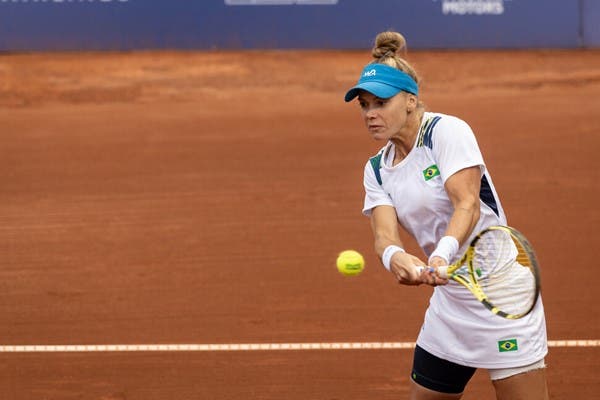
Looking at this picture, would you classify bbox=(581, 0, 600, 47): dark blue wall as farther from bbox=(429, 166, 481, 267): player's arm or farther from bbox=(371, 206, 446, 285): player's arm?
bbox=(429, 166, 481, 267): player's arm

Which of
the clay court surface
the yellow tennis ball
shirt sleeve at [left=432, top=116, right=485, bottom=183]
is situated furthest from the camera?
the clay court surface

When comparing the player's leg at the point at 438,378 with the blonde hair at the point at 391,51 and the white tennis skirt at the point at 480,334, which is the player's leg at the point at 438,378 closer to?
the white tennis skirt at the point at 480,334

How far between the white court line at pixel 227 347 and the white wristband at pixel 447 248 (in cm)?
323

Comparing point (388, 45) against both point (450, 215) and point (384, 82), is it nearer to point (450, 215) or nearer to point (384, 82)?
point (384, 82)

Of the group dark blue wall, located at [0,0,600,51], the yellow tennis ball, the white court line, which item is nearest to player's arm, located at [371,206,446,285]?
the yellow tennis ball

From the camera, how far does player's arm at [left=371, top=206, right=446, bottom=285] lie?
4.17 meters

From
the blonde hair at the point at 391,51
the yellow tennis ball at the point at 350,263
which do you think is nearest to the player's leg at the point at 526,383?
the yellow tennis ball at the point at 350,263

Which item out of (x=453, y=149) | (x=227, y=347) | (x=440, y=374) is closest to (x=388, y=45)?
(x=453, y=149)

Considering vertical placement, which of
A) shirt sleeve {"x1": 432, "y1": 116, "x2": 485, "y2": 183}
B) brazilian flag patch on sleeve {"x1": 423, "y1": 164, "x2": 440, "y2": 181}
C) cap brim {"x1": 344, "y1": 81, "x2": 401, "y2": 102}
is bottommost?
brazilian flag patch on sleeve {"x1": 423, "y1": 164, "x2": 440, "y2": 181}

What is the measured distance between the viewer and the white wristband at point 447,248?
416 centimetres

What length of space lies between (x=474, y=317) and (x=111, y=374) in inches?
129

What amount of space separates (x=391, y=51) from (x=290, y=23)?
1163cm

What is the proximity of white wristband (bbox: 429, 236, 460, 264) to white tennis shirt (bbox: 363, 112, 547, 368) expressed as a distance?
0.81 feet

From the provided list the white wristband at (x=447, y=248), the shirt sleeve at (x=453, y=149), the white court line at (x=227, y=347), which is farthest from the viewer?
the white court line at (x=227, y=347)
